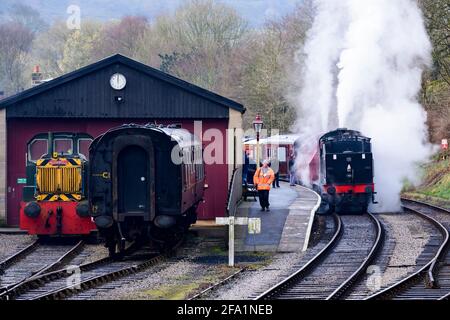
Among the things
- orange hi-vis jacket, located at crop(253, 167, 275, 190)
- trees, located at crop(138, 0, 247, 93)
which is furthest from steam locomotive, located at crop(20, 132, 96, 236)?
trees, located at crop(138, 0, 247, 93)

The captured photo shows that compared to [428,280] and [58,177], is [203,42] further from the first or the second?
[428,280]

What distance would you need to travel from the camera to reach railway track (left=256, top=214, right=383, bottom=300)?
13.9 metres

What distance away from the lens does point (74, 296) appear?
45.0 ft

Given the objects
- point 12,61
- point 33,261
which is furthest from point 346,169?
point 12,61

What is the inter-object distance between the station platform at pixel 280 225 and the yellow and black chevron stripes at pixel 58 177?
3.90 m

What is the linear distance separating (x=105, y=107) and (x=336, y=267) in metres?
10.6

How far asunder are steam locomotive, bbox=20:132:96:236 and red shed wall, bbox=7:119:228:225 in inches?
149

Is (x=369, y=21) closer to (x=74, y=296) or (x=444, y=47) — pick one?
(x=444, y=47)

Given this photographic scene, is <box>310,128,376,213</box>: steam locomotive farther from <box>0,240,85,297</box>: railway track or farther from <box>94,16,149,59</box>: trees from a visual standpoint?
<box>94,16,149,59</box>: trees

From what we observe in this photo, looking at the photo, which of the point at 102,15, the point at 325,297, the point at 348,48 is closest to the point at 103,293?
the point at 325,297

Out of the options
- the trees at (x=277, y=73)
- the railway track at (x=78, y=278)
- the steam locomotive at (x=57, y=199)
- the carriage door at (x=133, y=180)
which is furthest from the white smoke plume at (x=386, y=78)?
the railway track at (x=78, y=278)

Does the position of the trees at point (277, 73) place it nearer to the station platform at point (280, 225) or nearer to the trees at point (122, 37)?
the station platform at point (280, 225)

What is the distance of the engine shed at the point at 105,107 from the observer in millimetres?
25516

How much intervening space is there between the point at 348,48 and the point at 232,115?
1795cm
